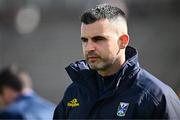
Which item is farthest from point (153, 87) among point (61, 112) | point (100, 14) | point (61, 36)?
point (61, 36)

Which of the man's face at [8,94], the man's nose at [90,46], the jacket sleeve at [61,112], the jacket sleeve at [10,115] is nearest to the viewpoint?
the man's nose at [90,46]

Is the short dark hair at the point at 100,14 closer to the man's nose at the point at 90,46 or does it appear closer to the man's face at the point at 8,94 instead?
the man's nose at the point at 90,46

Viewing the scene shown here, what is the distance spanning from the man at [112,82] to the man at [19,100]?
2223mm

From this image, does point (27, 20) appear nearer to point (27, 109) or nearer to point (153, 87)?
point (27, 109)

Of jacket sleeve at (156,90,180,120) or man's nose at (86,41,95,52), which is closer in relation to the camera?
jacket sleeve at (156,90,180,120)

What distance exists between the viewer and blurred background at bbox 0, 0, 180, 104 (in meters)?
20.9

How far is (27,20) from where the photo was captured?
22906 mm

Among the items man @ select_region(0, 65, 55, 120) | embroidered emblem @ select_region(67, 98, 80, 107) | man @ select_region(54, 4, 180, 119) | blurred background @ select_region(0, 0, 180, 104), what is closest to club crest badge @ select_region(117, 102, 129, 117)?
man @ select_region(54, 4, 180, 119)

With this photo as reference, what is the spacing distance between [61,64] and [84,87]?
15161 mm

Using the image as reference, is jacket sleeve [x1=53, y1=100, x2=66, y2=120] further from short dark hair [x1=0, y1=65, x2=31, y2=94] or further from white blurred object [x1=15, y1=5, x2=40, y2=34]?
white blurred object [x1=15, y1=5, x2=40, y2=34]

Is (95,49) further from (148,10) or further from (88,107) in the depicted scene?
(148,10)

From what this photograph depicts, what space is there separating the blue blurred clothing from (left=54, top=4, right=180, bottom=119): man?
2190 millimetres

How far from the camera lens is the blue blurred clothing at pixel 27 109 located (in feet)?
28.0

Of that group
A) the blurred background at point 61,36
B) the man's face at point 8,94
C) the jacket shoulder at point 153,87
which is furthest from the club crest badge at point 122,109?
the blurred background at point 61,36
